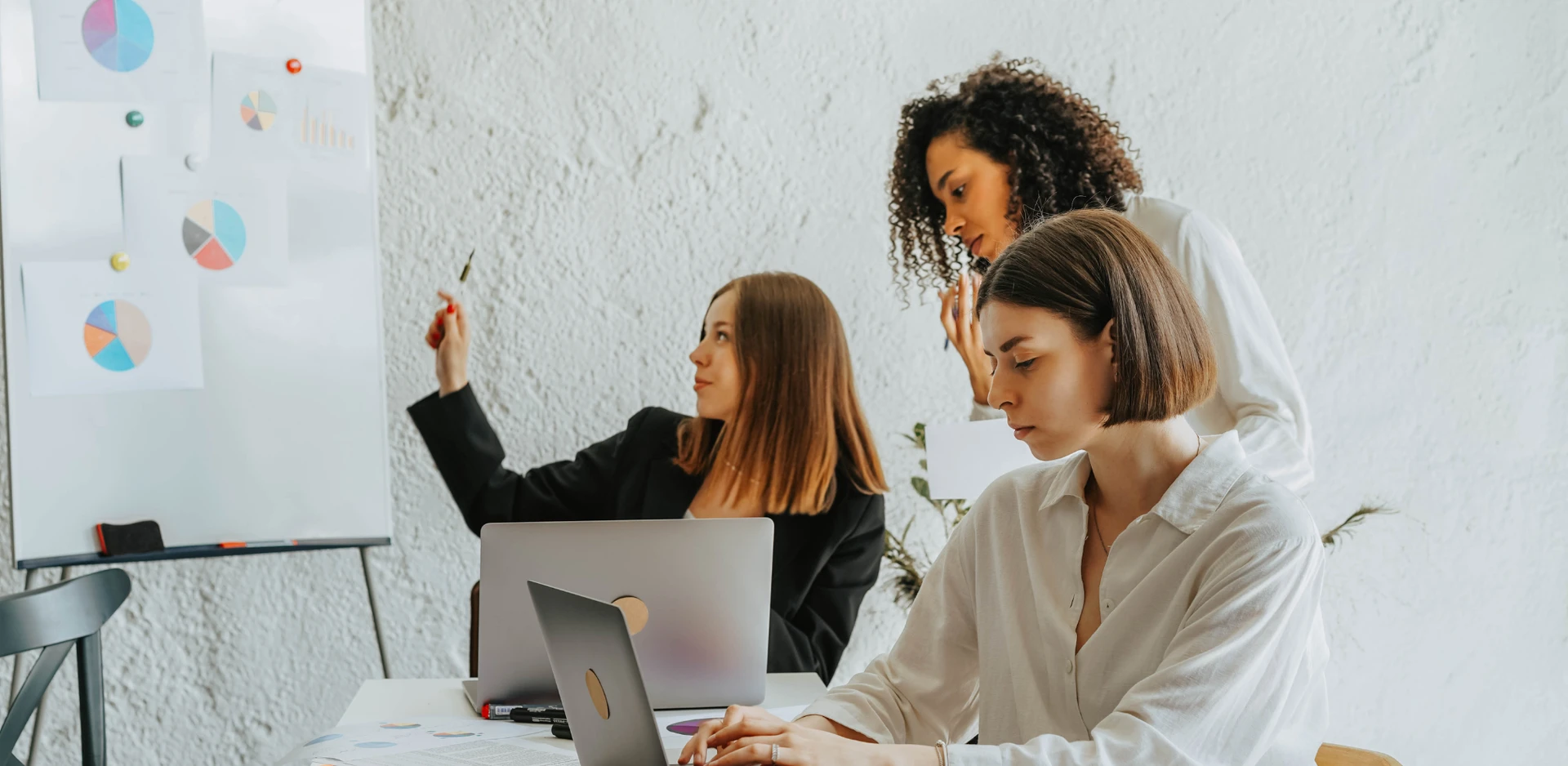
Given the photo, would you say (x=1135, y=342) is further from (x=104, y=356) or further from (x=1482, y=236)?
(x=1482, y=236)

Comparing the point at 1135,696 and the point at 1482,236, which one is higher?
the point at 1482,236

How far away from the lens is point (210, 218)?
80.4 inches

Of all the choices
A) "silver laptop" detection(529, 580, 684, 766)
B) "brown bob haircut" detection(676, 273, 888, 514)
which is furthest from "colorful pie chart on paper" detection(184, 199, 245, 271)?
"silver laptop" detection(529, 580, 684, 766)

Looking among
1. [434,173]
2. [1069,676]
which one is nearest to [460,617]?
[434,173]

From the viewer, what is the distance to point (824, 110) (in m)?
2.55

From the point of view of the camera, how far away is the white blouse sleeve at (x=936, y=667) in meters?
1.20

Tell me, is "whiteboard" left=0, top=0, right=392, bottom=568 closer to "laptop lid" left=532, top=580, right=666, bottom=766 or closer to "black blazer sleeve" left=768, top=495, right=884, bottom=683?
"black blazer sleeve" left=768, top=495, right=884, bottom=683

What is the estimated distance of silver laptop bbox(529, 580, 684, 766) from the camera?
0.87 m

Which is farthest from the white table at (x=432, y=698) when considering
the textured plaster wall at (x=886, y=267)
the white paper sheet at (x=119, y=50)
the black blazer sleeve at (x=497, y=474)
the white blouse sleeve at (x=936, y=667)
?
the white paper sheet at (x=119, y=50)

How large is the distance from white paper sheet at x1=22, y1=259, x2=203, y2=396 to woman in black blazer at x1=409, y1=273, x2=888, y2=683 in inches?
17.0

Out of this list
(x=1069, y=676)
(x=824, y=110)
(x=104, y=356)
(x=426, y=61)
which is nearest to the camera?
(x=1069, y=676)

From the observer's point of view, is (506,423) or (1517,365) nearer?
(506,423)

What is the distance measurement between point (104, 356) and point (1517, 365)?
2964 mm

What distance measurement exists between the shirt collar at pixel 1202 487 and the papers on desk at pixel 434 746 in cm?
63
